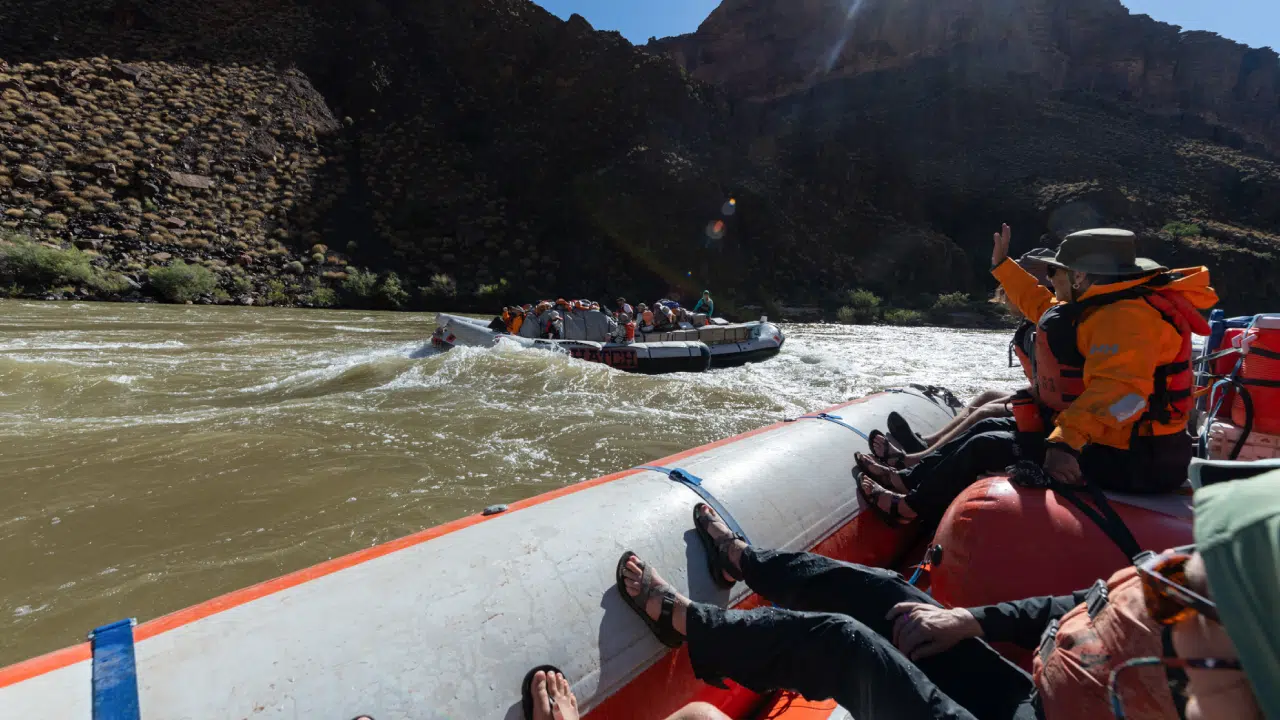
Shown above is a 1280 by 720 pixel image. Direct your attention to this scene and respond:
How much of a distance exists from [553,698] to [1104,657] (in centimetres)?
109

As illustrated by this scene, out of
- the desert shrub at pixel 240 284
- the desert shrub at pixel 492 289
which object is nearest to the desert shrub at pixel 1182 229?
the desert shrub at pixel 492 289

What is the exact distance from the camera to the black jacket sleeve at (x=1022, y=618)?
4.58ft

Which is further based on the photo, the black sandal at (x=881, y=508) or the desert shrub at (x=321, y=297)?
the desert shrub at (x=321, y=297)

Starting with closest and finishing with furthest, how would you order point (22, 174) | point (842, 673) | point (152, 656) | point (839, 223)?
point (152, 656) < point (842, 673) < point (22, 174) < point (839, 223)

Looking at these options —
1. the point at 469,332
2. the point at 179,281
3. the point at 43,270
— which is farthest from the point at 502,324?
the point at 43,270

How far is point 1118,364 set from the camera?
178 cm

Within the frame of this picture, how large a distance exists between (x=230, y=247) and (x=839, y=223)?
27422 millimetres

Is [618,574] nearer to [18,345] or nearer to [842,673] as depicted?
[842,673]

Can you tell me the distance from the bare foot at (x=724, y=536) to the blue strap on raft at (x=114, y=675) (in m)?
1.48

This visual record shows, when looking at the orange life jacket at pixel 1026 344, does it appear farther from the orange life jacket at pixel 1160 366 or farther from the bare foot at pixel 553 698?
the bare foot at pixel 553 698

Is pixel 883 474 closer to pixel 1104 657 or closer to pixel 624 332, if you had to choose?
pixel 1104 657

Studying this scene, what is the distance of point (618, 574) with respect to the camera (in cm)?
167

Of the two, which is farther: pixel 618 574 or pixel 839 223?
pixel 839 223

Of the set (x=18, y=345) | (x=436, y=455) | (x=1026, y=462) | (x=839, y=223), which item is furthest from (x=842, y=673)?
(x=839, y=223)
